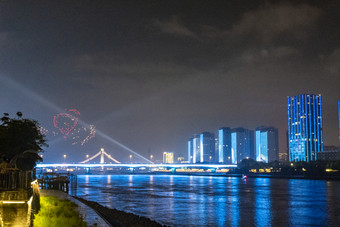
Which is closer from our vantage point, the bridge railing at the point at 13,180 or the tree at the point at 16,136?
the bridge railing at the point at 13,180

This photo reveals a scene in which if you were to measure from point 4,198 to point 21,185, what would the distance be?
2.22ft

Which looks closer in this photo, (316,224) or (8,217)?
(8,217)

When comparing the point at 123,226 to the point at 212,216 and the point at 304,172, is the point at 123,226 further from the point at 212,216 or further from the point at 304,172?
the point at 304,172

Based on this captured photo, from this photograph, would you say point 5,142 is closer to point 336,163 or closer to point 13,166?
point 13,166

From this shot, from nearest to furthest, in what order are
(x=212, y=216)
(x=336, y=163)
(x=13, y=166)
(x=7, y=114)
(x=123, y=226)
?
(x=13, y=166) < (x=123, y=226) < (x=7, y=114) < (x=212, y=216) < (x=336, y=163)

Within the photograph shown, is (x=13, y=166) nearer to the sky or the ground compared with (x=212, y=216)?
nearer to the sky

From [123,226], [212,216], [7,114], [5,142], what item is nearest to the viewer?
[123,226]

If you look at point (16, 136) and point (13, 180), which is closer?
point (13, 180)

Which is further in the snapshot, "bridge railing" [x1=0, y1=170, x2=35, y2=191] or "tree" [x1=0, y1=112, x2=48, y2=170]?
"tree" [x1=0, y1=112, x2=48, y2=170]

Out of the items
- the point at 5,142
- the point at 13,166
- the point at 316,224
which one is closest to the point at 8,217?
the point at 13,166

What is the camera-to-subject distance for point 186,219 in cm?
3884

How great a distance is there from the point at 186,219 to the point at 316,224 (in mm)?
12033

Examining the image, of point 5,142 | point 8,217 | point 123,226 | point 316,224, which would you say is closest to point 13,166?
point 8,217

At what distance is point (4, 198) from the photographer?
11.4 meters
